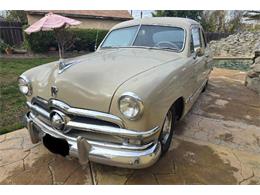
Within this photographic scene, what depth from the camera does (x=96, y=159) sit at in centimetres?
198

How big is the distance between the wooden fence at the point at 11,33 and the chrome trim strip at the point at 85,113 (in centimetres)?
1267

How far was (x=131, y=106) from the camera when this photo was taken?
6.05ft

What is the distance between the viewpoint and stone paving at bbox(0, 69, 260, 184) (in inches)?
89.3

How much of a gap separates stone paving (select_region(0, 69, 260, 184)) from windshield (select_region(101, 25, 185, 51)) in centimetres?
134

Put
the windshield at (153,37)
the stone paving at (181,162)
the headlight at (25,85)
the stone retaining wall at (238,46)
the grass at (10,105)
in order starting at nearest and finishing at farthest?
the stone paving at (181,162) → the headlight at (25,85) → the windshield at (153,37) → the grass at (10,105) → the stone retaining wall at (238,46)

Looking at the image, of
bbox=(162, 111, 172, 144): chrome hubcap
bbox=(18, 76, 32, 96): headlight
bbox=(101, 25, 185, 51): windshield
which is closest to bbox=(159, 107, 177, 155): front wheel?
bbox=(162, 111, 172, 144): chrome hubcap

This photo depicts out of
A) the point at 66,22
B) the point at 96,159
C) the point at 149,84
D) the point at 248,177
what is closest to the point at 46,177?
the point at 96,159

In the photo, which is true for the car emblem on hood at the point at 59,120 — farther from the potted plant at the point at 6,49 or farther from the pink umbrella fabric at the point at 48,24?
the potted plant at the point at 6,49

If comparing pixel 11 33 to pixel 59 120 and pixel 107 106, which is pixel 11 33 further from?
pixel 107 106

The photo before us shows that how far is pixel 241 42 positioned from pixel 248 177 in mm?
14108

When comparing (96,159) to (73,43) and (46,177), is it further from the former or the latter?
(73,43)

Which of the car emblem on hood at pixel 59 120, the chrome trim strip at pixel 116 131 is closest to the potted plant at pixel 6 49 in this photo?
the car emblem on hood at pixel 59 120

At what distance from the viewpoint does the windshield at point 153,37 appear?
3.16 meters

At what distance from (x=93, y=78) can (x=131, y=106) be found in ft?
1.74
